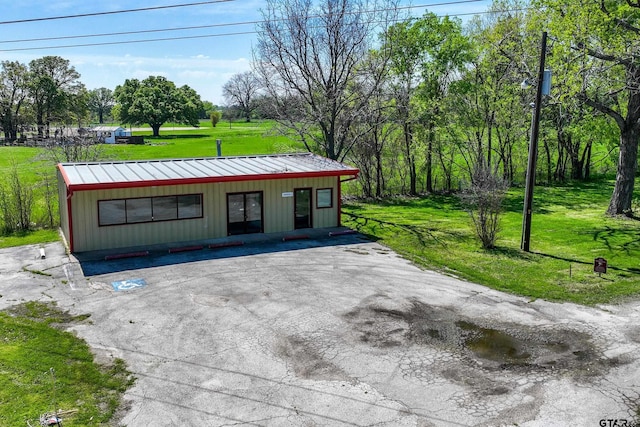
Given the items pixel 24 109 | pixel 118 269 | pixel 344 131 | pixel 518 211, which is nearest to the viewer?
pixel 118 269

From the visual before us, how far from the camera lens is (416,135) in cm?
2869

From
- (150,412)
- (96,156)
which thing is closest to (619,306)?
(150,412)

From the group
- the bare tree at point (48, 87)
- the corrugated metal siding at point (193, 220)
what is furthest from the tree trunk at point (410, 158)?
the bare tree at point (48, 87)

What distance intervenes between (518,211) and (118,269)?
17.1 m

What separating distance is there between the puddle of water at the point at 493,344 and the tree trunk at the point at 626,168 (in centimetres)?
1397

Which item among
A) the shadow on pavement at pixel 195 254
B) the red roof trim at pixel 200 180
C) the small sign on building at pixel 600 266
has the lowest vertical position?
the shadow on pavement at pixel 195 254

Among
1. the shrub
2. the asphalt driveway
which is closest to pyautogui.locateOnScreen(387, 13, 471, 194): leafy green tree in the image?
the shrub

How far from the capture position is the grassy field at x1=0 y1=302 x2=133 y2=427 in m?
7.80

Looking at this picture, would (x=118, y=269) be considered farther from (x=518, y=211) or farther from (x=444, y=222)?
(x=518, y=211)

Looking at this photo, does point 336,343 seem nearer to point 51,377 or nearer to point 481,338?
point 481,338

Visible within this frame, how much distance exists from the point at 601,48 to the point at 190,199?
15.2m

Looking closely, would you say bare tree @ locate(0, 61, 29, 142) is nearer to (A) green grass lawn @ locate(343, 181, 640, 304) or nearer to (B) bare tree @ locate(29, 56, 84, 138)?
(B) bare tree @ locate(29, 56, 84, 138)

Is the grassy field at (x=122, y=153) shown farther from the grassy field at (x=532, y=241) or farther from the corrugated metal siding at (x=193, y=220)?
the corrugated metal siding at (x=193, y=220)

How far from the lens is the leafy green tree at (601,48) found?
18.3m
